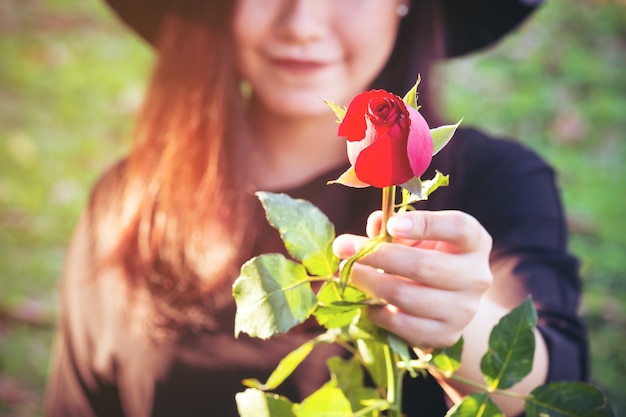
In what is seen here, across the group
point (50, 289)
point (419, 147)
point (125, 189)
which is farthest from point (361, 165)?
point (50, 289)

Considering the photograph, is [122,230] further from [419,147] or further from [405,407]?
[419,147]

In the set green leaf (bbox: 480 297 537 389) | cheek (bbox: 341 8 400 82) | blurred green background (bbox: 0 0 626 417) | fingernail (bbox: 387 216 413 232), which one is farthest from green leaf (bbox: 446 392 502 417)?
blurred green background (bbox: 0 0 626 417)

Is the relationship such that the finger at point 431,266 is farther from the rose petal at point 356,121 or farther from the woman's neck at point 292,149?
the woman's neck at point 292,149

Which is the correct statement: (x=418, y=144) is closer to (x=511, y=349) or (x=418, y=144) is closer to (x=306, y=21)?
(x=511, y=349)

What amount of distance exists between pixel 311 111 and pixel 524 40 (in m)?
0.45

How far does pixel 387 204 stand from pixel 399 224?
1cm

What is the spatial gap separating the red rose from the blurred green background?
70 cm

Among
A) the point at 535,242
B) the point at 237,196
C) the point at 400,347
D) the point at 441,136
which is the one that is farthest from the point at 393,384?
the point at 237,196

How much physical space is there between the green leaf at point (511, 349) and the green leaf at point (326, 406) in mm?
85

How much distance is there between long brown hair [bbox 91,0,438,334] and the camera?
0.83 metres

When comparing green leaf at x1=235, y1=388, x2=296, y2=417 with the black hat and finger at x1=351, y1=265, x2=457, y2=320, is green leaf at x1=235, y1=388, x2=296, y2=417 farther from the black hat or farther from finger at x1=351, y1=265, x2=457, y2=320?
the black hat

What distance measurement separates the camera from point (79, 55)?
48.3 inches

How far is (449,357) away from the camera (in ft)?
1.40

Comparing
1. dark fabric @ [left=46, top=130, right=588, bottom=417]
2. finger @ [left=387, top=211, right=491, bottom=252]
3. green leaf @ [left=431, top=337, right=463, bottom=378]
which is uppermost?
finger @ [left=387, top=211, right=491, bottom=252]
